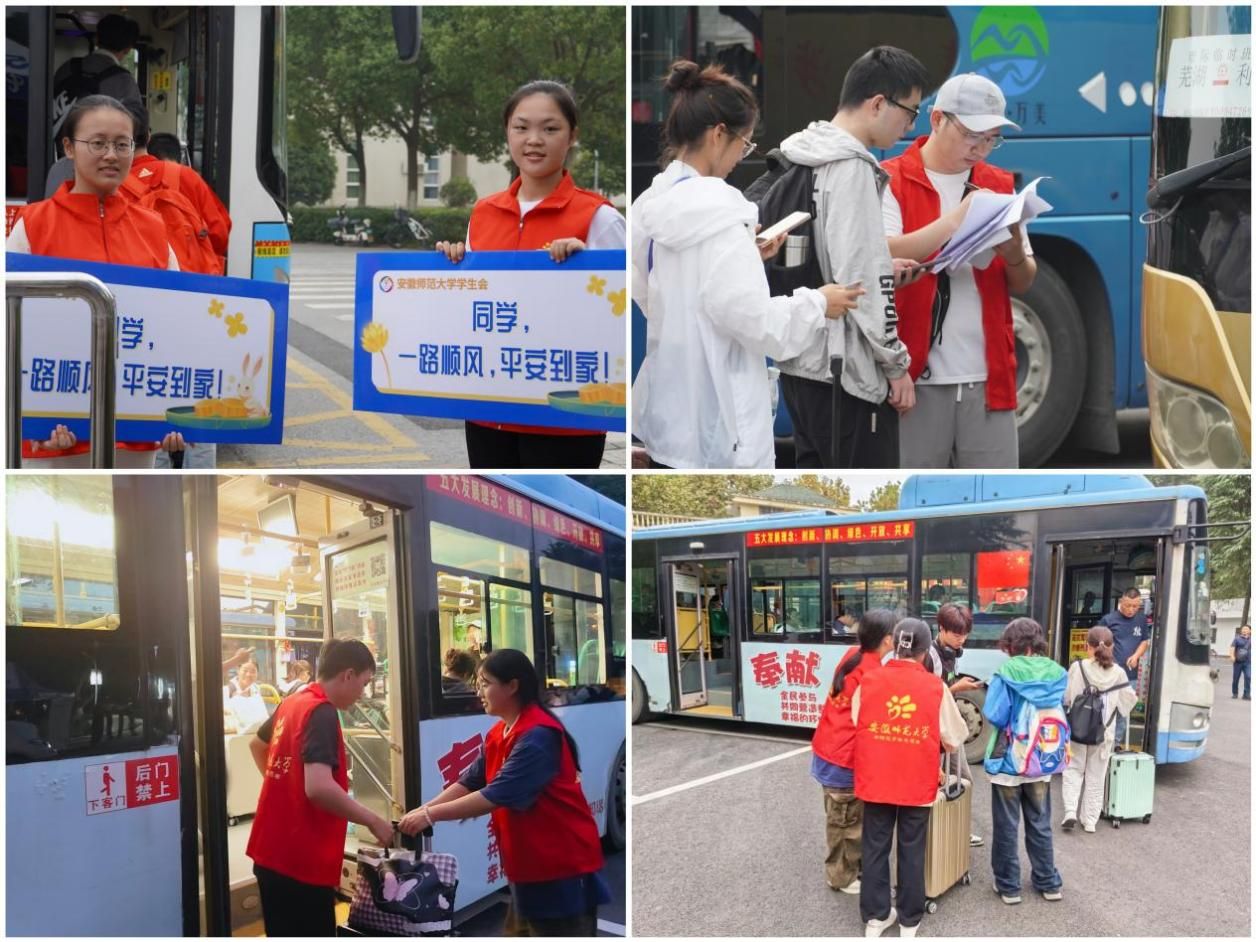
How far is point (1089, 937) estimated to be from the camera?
147 inches

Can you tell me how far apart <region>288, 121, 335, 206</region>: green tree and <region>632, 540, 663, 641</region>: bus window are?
80.8 ft

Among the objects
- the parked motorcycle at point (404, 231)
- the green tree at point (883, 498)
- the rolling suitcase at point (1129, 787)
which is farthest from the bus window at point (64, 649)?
the parked motorcycle at point (404, 231)

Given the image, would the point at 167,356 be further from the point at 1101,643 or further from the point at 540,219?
the point at 1101,643

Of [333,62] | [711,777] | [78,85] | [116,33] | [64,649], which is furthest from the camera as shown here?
[333,62]

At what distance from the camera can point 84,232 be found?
3711mm

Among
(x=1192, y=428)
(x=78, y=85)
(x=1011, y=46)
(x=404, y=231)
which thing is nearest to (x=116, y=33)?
(x=78, y=85)

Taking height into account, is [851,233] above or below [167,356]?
above

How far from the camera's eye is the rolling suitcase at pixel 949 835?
12.5ft

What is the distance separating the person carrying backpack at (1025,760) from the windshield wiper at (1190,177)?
5.04ft

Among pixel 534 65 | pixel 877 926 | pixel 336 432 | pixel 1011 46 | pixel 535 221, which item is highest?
pixel 534 65

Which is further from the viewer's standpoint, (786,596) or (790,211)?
(786,596)

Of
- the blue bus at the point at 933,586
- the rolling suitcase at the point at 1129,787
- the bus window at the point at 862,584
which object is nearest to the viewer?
the rolling suitcase at the point at 1129,787

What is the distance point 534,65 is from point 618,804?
48.0 feet

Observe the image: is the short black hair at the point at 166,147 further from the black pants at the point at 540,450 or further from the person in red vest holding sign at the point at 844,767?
the person in red vest holding sign at the point at 844,767
